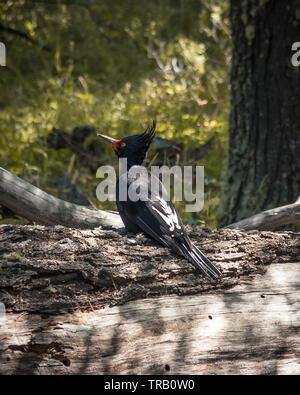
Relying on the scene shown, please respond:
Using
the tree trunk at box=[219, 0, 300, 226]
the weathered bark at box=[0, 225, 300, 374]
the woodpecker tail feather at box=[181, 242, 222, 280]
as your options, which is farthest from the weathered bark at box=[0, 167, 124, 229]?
the tree trunk at box=[219, 0, 300, 226]

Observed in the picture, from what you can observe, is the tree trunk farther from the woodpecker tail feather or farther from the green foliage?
the woodpecker tail feather

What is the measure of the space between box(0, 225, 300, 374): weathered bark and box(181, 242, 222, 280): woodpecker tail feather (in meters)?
0.04

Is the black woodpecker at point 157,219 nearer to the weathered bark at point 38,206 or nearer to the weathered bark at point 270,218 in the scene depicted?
the weathered bark at point 38,206

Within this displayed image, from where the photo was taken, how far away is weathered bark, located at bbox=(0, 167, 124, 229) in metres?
3.06

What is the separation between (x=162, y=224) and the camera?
281cm

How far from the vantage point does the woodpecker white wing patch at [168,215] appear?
278 cm

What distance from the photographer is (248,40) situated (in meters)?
4.40

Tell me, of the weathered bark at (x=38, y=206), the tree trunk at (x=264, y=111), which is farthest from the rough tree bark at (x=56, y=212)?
the tree trunk at (x=264, y=111)

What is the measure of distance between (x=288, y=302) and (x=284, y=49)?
2442mm

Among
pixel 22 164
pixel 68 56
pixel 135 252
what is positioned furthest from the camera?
pixel 68 56

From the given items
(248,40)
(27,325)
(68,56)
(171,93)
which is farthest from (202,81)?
(27,325)

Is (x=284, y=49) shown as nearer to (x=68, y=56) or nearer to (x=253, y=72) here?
(x=253, y=72)

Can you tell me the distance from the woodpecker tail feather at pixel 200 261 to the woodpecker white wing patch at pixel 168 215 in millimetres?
153

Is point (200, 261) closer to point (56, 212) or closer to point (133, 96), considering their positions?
point (56, 212)
